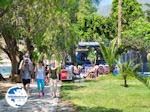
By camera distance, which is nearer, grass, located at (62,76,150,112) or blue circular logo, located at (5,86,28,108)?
blue circular logo, located at (5,86,28,108)

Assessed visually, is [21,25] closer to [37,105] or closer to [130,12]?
[37,105]

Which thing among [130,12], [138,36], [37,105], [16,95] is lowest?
[37,105]

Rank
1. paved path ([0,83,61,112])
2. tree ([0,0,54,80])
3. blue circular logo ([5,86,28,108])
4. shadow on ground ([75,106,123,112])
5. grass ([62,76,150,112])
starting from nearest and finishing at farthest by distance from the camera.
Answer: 1. blue circular logo ([5,86,28,108])
2. paved path ([0,83,61,112])
3. shadow on ground ([75,106,123,112])
4. grass ([62,76,150,112])
5. tree ([0,0,54,80])

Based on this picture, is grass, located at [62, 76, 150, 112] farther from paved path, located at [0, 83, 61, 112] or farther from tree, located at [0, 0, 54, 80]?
tree, located at [0, 0, 54, 80]

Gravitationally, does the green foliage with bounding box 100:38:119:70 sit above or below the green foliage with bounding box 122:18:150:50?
below

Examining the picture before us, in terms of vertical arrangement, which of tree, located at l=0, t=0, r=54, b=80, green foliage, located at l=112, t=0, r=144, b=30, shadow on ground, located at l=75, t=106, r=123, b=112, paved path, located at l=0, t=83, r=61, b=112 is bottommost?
shadow on ground, located at l=75, t=106, r=123, b=112

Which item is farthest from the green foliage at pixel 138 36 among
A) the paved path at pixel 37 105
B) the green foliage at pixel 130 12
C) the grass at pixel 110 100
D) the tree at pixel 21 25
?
the paved path at pixel 37 105

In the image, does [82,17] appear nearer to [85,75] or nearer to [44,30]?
[85,75]

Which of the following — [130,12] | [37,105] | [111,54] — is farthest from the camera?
[130,12]

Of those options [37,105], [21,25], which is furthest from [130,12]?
[37,105]

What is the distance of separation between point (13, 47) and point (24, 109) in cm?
1438

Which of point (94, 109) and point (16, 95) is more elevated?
point (16, 95)

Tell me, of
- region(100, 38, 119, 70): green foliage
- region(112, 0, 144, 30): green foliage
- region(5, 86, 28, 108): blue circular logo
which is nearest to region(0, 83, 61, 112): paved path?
region(5, 86, 28, 108): blue circular logo

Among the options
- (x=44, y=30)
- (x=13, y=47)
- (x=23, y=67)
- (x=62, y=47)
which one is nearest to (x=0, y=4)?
(x=23, y=67)
